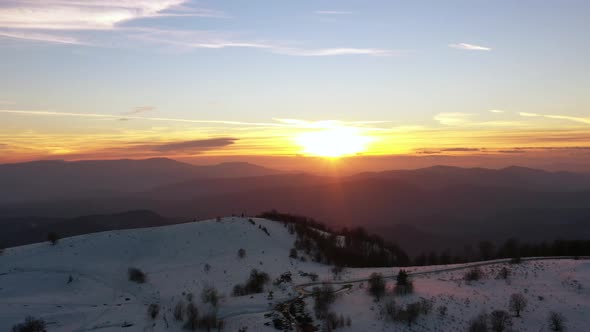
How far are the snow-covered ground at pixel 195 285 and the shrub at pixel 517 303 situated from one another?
48cm

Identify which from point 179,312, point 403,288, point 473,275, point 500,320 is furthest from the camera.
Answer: point 473,275

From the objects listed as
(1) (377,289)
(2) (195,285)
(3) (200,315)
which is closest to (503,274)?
(1) (377,289)

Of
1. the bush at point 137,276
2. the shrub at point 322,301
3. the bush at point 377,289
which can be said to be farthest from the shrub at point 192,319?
the bush at point 377,289

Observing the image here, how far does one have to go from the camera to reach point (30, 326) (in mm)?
23062

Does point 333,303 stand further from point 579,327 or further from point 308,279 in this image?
point 579,327

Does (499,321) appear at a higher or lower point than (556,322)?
higher

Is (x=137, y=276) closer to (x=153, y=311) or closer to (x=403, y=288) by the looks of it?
(x=153, y=311)

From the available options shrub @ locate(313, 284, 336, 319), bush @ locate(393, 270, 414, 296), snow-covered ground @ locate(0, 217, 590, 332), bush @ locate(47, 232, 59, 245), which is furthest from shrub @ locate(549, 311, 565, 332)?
bush @ locate(47, 232, 59, 245)

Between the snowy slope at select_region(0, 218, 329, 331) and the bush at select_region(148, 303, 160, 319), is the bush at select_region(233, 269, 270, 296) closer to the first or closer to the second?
the snowy slope at select_region(0, 218, 329, 331)

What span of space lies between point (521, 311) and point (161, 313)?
25258mm

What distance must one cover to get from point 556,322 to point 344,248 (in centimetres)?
4146

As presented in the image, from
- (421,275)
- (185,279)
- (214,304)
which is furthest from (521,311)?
(185,279)

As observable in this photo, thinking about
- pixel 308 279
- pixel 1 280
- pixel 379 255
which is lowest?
pixel 379 255

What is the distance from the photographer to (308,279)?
38.3 meters
